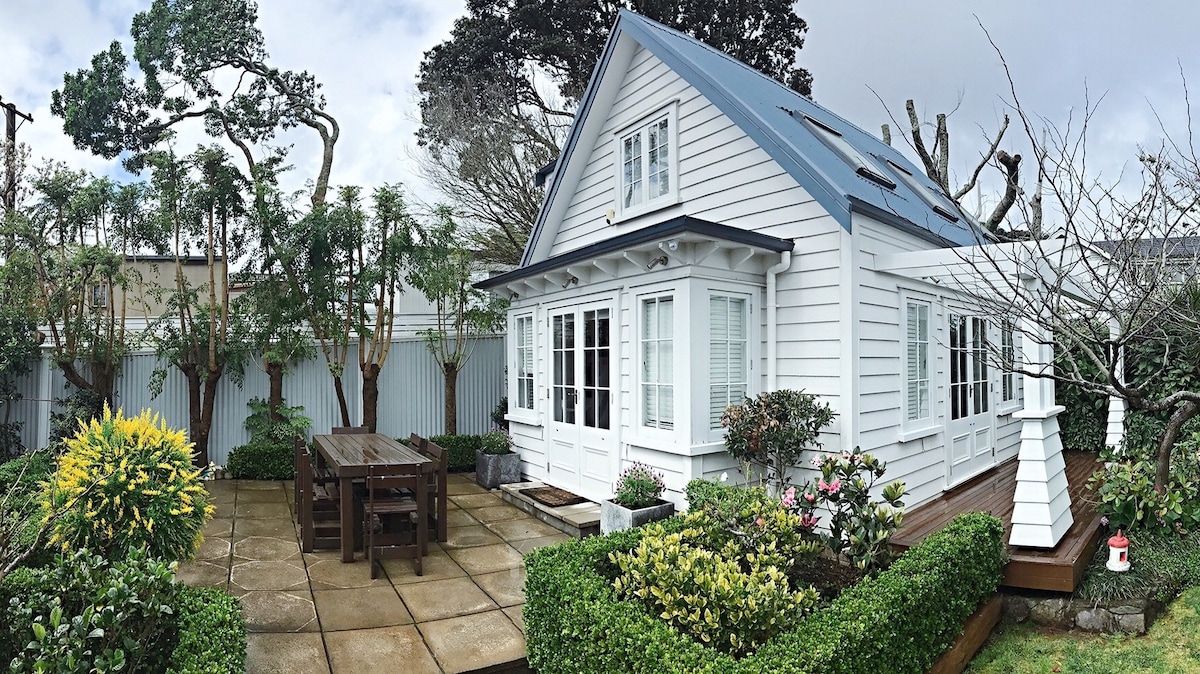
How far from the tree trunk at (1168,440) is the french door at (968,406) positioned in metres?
2.10

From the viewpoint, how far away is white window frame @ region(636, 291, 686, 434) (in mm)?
6363

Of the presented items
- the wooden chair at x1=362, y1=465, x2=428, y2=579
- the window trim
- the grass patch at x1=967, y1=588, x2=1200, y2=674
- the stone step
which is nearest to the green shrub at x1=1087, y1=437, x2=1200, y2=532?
the grass patch at x1=967, y1=588, x2=1200, y2=674

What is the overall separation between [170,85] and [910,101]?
44.2ft

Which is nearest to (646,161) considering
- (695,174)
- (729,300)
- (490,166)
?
(695,174)

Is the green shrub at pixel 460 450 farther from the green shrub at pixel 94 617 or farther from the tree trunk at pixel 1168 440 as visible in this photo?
the tree trunk at pixel 1168 440

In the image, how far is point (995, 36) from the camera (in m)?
6.27

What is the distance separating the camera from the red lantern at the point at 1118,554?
4902mm

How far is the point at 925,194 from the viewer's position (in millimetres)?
8969

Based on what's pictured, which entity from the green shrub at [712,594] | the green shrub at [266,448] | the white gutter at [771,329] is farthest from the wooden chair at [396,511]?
the green shrub at [266,448]

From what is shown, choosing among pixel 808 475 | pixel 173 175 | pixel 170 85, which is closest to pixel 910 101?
pixel 808 475

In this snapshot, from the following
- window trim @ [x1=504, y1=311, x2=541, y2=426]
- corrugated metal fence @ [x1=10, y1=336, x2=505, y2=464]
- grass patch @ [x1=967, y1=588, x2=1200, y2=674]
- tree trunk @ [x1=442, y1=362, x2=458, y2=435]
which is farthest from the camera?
tree trunk @ [x1=442, y1=362, x2=458, y2=435]

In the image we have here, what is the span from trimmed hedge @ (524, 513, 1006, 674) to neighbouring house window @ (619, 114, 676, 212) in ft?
14.4

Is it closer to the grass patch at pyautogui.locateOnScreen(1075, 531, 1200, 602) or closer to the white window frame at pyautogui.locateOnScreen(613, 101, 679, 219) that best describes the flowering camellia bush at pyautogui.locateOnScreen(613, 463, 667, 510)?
the white window frame at pyautogui.locateOnScreen(613, 101, 679, 219)

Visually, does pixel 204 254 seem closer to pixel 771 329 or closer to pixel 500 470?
pixel 500 470
